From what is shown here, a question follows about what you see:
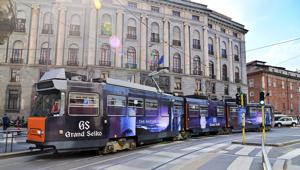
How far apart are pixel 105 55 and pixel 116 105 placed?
81.9 ft

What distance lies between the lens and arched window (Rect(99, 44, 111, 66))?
3675cm

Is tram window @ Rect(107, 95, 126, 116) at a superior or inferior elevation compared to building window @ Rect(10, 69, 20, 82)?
inferior

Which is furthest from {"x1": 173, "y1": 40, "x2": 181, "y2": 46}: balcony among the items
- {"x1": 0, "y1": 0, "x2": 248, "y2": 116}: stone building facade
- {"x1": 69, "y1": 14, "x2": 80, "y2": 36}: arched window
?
{"x1": 69, "y1": 14, "x2": 80, "y2": 36}: arched window

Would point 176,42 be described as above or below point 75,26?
below

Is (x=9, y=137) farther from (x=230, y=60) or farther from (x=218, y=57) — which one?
(x=230, y=60)

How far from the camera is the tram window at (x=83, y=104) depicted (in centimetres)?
1122

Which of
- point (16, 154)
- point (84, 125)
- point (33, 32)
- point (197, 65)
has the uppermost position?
point (33, 32)

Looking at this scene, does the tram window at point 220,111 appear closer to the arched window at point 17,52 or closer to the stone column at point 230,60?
the stone column at point 230,60

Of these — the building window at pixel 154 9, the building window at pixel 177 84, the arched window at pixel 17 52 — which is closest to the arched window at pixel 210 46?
the building window at pixel 177 84

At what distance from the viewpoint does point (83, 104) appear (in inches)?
456

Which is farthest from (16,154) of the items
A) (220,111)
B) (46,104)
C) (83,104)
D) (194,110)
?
(220,111)

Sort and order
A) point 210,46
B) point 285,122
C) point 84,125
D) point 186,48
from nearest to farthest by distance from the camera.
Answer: point 84,125
point 186,48
point 285,122
point 210,46

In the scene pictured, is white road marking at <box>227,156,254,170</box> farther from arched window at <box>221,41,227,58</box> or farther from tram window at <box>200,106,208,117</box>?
arched window at <box>221,41,227,58</box>

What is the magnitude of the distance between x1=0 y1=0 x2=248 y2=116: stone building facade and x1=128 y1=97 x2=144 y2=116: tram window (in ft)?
66.4
